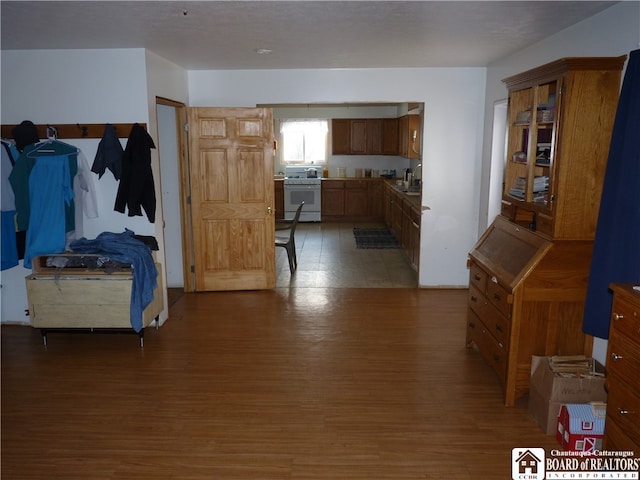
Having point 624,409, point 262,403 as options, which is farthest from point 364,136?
point 624,409

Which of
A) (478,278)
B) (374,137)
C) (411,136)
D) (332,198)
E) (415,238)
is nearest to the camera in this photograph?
(478,278)

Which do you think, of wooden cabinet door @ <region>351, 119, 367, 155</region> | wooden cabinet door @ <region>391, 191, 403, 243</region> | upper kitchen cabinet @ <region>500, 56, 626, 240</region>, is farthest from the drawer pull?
wooden cabinet door @ <region>351, 119, 367, 155</region>

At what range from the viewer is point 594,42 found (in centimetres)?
339

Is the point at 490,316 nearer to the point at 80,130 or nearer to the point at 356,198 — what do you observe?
the point at 80,130

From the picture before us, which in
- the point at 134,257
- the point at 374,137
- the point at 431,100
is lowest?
the point at 134,257

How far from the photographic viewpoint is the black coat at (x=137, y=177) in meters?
4.47

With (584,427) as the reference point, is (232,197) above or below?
above

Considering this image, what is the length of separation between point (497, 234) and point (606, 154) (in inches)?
41.9

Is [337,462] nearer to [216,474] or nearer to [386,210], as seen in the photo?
[216,474]

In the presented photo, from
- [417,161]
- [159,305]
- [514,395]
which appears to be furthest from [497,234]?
[417,161]

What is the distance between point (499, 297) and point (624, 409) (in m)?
1.24

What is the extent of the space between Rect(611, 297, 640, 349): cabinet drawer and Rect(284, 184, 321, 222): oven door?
8575mm

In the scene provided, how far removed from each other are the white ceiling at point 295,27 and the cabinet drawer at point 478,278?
1801mm

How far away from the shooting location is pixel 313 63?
5418 millimetres
